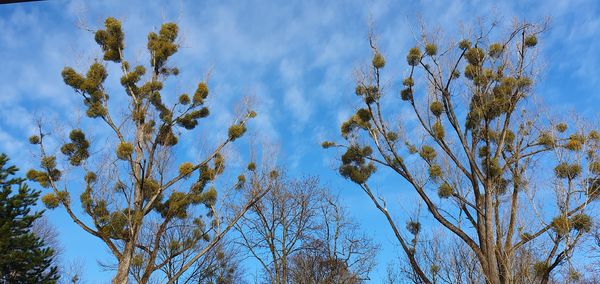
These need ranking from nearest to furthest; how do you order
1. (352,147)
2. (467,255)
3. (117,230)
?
(117,230)
(352,147)
(467,255)

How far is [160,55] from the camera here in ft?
40.3

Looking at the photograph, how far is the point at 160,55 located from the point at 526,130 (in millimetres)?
8882

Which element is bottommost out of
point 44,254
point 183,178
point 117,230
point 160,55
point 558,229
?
point 558,229

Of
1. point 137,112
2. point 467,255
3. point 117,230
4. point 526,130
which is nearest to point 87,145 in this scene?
point 137,112

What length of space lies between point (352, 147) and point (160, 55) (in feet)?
17.5

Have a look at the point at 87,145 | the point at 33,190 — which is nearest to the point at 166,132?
the point at 87,145

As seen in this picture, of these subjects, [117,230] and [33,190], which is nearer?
[117,230]

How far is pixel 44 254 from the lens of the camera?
12.4 metres

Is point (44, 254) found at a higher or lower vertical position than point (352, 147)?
lower

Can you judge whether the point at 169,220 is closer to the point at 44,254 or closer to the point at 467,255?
the point at 44,254

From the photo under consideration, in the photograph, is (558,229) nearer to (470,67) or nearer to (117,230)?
(470,67)

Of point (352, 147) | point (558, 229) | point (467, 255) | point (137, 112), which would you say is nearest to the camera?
point (558, 229)

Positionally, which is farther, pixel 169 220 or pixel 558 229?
pixel 169 220

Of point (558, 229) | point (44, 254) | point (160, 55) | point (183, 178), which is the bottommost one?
point (558, 229)
